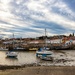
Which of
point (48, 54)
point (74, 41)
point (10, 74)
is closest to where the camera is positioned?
point (10, 74)

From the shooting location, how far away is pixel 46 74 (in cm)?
2169

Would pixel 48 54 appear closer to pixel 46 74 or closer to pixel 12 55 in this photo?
pixel 12 55

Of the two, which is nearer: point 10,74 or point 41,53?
point 10,74

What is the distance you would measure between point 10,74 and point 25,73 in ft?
5.85

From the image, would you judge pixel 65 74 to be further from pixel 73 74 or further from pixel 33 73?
pixel 33 73

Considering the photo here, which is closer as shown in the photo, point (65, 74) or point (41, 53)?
point (65, 74)

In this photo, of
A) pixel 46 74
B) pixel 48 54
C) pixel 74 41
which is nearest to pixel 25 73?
pixel 46 74

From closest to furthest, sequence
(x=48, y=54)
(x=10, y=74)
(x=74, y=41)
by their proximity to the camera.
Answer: (x=10, y=74)
(x=48, y=54)
(x=74, y=41)

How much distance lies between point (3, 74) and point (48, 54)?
3129 centimetres

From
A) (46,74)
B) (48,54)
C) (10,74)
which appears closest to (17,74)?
(10,74)

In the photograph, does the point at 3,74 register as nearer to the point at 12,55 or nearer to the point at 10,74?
the point at 10,74

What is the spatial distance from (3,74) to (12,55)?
32.2 metres

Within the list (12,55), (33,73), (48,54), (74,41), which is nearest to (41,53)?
(48,54)

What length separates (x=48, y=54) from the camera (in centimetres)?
5209
